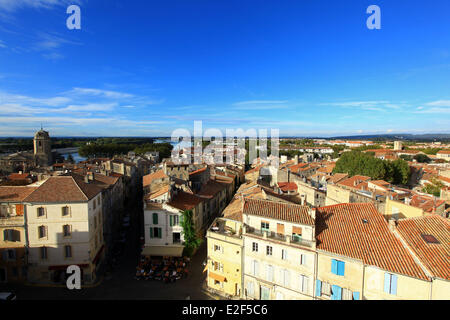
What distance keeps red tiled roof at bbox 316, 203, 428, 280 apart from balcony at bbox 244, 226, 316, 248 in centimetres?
86

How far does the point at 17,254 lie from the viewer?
Answer: 22312 millimetres

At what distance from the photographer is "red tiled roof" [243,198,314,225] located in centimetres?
1905

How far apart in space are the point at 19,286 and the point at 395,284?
2915 centimetres

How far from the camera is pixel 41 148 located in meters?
75.5

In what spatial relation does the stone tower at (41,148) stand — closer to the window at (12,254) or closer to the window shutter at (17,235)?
the window at (12,254)

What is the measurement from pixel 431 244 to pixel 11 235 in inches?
Answer: 1251

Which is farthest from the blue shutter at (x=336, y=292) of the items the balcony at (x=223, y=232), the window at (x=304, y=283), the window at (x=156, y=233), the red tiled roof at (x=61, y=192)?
the red tiled roof at (x=61, y=192)

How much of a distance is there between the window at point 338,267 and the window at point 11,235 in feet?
83.8

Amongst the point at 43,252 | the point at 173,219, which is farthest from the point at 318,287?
the point at 43,252

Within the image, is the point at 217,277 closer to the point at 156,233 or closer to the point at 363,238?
the point at 156,233

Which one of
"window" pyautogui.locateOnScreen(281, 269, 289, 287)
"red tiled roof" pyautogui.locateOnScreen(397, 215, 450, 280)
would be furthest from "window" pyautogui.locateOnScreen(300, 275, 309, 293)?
"red tiled roof" pyautogui.locateOnScreen(397, 215, 450, 280)

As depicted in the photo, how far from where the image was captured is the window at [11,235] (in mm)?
22000
